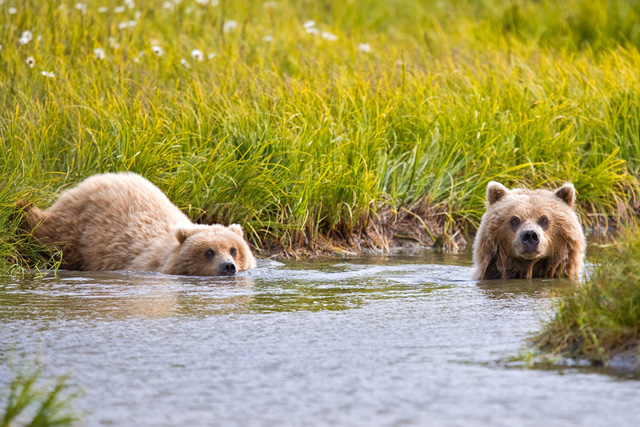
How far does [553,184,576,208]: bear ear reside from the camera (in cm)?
696

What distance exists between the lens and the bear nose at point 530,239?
6535 millimetres

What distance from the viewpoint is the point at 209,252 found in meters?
7.40

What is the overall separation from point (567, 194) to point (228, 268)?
264 cm

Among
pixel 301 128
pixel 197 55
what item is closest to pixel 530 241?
pixel 301 128

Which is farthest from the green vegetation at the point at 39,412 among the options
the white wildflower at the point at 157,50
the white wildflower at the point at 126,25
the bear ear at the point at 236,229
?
the white wildflower at the point at 126,25

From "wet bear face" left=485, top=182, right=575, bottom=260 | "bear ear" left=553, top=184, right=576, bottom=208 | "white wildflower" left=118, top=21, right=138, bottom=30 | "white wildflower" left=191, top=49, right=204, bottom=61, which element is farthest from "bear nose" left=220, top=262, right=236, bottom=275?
"white wildflower" left=118, top=21, right=138, bottom=30

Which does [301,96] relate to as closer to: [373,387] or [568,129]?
[568,129]

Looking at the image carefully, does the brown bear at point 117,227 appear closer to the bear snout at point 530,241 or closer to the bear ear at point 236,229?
the bear ear at point 236,229

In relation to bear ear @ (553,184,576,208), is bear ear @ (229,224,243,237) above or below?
below

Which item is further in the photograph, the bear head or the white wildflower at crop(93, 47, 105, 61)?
the white wildflower at crop(93, 47, 105, 61)

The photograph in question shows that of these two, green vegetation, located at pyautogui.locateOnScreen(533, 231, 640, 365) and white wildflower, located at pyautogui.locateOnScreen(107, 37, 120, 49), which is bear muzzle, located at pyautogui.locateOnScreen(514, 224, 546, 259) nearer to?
green vegetation, located at pyautogui.locateOnScreen(533, 231, 640, 365)

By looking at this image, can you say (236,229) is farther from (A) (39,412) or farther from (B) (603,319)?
(A) (39,412)

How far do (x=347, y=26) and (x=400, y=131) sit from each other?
7214 millimetres

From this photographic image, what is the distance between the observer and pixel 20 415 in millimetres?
3400
